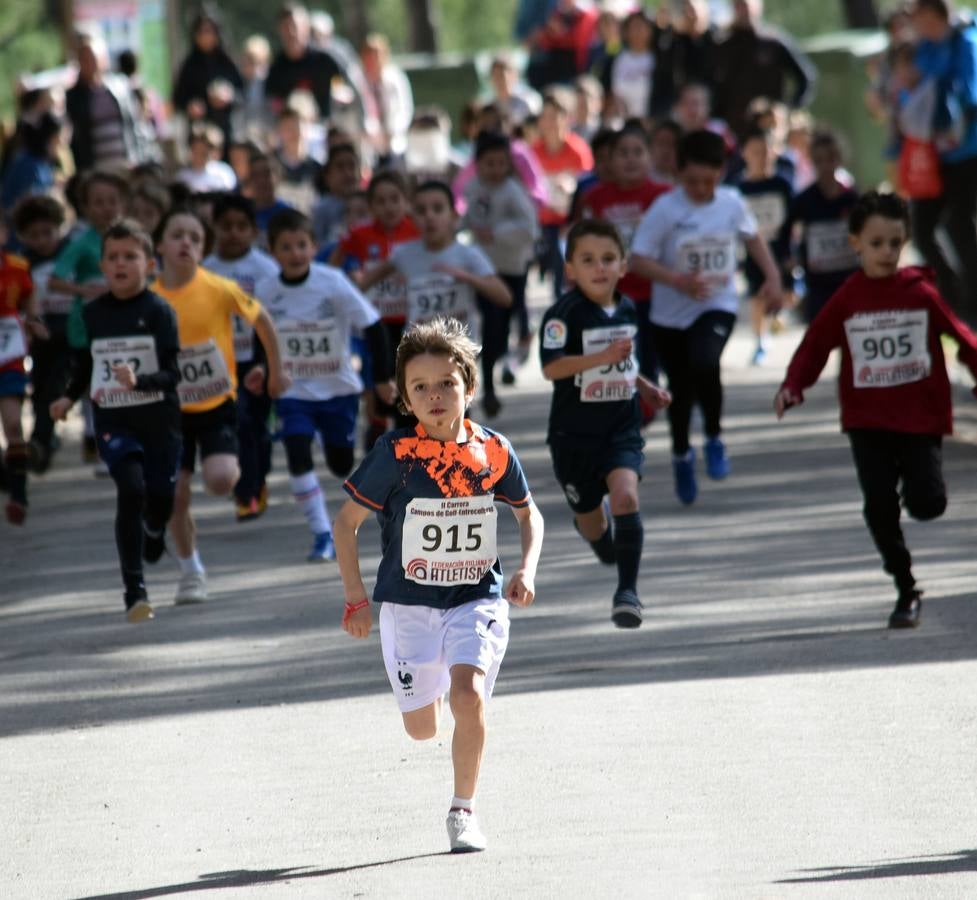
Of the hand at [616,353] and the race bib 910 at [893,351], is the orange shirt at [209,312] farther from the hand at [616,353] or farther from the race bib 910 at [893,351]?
the race bib 910 at [893,351]

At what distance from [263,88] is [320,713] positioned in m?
14.7

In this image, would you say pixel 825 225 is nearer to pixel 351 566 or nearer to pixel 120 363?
pixel 120 363

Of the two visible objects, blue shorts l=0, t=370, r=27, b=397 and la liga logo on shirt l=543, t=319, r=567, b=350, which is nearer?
la liga logo on shirt l=543, t=319, r=567, b=350

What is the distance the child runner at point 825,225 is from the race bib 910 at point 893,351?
545 centimetres

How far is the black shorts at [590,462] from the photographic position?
347 inches

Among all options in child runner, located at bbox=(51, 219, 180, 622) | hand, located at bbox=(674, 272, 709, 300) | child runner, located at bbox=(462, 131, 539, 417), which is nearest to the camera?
child runner, located at bbox=(51, 219, 180, 622)

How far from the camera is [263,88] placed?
21469 millimetres

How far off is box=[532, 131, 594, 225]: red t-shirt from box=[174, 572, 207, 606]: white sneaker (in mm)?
9779

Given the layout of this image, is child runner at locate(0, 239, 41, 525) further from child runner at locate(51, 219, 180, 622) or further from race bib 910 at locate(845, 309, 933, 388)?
race bib 910 at locate(845, 309, 933, 388)

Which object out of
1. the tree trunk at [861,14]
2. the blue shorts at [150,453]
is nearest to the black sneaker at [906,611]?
the blue shorts at [150,453]

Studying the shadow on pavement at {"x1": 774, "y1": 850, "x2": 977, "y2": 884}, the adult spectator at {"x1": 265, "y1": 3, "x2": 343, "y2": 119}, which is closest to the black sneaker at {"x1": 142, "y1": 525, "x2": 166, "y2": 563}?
the shadow on pavement at {"x1": 774, "y1": 850, "x2": 977, "y2": 884}

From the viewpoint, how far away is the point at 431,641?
6035 millimetres

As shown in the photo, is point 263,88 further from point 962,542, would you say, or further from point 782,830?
point 782,830

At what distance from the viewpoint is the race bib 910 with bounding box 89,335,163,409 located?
9.14 m
